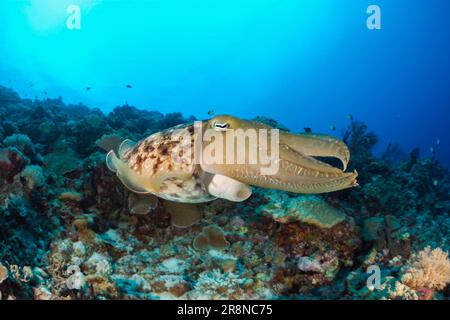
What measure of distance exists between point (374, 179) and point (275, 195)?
422cm

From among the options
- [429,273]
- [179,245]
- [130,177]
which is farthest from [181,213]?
[429,273]

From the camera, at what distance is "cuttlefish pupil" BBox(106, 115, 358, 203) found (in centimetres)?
338

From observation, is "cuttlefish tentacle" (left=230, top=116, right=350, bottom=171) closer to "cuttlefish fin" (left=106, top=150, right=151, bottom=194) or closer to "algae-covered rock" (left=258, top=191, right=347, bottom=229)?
"cuttlefish fin" (left=106, top=150, right=151, bottom=194)

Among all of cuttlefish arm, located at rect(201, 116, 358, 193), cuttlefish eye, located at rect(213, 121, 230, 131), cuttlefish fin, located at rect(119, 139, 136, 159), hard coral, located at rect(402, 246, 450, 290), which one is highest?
cuttlefish fin, located at rect(119, 139, 136, 159)

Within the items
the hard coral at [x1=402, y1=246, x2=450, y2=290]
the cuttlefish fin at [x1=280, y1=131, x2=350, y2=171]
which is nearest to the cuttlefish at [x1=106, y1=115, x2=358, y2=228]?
the cuttlefish fin at [x1=280, y1=131, x2=350, y2=171]

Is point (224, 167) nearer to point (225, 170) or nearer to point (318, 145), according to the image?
point (225, 170)

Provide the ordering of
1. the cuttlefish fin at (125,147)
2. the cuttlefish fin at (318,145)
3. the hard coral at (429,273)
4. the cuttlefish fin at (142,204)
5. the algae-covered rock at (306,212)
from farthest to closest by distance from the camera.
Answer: the cuttlefish fin at (142,204)
the algae-covered rock at (306,212)
the cuttlefish fin at (125,147)
the hard coral at (429,273)
the cuttlefish fin at (318,145)

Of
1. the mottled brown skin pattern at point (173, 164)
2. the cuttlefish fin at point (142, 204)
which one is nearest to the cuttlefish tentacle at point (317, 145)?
the mottled brown skin pattern at point (173, 164)

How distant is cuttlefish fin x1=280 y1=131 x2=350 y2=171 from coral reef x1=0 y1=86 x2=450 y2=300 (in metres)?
1.85

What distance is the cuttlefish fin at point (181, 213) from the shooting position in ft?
19.4

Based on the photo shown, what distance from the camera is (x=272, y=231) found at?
6.14m

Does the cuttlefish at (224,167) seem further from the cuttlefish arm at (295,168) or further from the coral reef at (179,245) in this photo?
→ the coral reef at (179,245)

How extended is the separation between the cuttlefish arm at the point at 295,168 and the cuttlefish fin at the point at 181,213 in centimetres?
201
